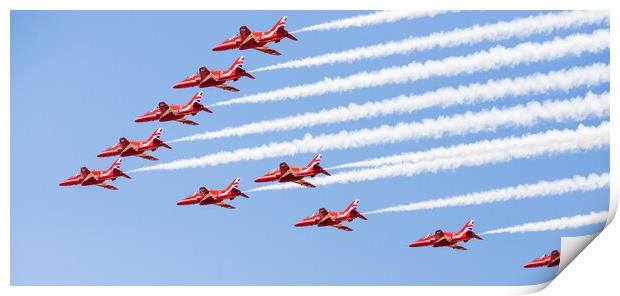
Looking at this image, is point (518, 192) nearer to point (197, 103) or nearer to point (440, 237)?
point (440, 237)

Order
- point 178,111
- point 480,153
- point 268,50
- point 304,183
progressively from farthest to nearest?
point 178,111 < point 304,183 < point 268,50 < point 480,153

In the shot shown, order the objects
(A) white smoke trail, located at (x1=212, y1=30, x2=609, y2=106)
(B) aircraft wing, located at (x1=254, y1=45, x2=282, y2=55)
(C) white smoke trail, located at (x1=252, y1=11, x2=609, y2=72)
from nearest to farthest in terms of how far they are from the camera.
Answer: (C) white smoke trail, located at (x1=252, y1=11, x2=609, y2=72)
(A) white smoke trail, located at (x1=212, y1=30, x2=609, y2=106)
(B) aircraft wing, located at (x1=254, y1=45, x2=282, y2=55)

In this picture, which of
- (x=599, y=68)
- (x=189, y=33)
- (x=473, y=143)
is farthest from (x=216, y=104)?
(x=599, y=68)

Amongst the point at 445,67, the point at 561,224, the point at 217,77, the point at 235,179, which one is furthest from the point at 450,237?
the point at 217,77

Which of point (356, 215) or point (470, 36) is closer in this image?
point (470, 36)

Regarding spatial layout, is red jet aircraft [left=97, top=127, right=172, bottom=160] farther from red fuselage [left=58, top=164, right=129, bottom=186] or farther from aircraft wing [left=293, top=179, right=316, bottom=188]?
aircraft wing [left=293, top=179, right=316, bottom=188]

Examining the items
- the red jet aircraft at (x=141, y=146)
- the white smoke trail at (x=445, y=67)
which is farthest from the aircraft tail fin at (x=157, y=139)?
the white smoke trail at (x=445, y=67)

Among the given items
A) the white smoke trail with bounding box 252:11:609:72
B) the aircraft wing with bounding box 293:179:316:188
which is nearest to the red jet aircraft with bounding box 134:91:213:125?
the white smoke trail with bounding box 252:11:609:72
